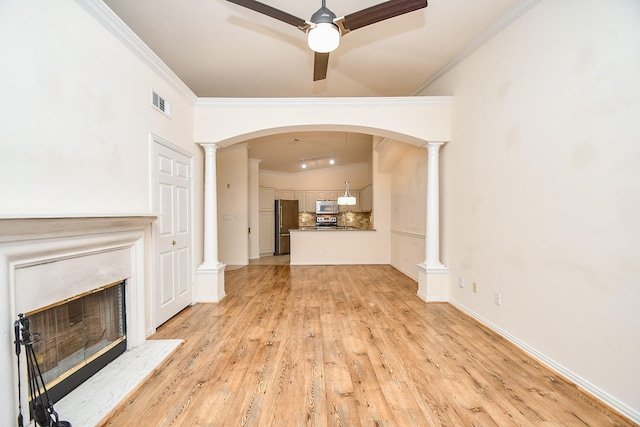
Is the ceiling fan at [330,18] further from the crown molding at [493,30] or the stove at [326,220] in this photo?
the stove at [326,220]

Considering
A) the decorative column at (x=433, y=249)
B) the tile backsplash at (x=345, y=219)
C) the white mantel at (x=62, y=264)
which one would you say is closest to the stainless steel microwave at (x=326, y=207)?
the tile backsplash at (x=345, y=219)

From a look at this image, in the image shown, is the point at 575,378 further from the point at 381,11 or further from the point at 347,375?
the point at 381,11

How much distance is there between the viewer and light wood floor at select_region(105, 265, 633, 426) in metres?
1.71

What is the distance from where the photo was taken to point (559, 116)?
7.11ft

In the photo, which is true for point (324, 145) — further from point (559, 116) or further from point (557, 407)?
point (557, 407)

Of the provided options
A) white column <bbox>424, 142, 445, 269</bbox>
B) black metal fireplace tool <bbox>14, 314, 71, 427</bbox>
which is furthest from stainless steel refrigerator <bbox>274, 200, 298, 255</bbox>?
black metal fireplace tool <bbox>14, 314, 71, 427</bbox>

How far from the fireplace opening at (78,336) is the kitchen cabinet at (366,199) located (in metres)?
6.32

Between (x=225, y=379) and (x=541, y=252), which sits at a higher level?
(x=541, y=252)

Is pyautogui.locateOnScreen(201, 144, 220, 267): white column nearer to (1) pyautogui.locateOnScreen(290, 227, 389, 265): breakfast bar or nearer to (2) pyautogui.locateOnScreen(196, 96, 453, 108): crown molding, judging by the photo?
(2) pyautogui.locateOnScreen(196, 96, 453, 108): crown molding

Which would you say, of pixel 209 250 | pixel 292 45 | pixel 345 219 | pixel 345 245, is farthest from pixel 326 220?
pixel 292 45

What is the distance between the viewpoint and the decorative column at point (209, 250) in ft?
12.9

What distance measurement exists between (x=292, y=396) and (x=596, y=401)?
1.98m

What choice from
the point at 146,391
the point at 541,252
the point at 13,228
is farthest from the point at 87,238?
the point at 541,252

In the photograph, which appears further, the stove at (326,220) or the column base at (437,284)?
the stove at (326,220)
